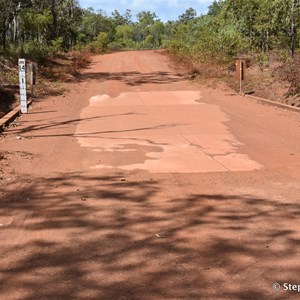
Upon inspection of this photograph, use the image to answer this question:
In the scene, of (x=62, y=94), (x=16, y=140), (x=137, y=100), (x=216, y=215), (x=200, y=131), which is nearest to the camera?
(x=216, y=215)

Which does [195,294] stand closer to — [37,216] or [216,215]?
[216,215]

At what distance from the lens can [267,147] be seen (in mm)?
8734

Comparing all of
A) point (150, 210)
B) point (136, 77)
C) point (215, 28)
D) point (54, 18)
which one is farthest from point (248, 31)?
point (150, 210)

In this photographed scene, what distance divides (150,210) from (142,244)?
944 millimetres

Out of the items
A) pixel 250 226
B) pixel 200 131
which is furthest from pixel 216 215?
pixel 200 131

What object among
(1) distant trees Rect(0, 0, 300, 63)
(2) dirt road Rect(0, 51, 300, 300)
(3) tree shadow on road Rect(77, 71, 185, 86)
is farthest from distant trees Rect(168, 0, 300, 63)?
(2) dirt road Rect(0, 51, 300, 300)

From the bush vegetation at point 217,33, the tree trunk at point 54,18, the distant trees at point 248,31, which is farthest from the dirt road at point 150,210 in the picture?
the tree trunk at point 54,18

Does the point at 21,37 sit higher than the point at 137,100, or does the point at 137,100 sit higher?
A: the point at 21,37

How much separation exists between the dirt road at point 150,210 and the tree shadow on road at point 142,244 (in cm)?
1

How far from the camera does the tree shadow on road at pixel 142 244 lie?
3.52 m

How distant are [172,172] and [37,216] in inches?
95.7

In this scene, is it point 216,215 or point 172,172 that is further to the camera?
point 172,172

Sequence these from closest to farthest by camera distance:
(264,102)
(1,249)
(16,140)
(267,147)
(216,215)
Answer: (1,249), (216,215), (267,147), (16,140), (264,102)

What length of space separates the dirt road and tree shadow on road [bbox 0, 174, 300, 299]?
0.01 metres
